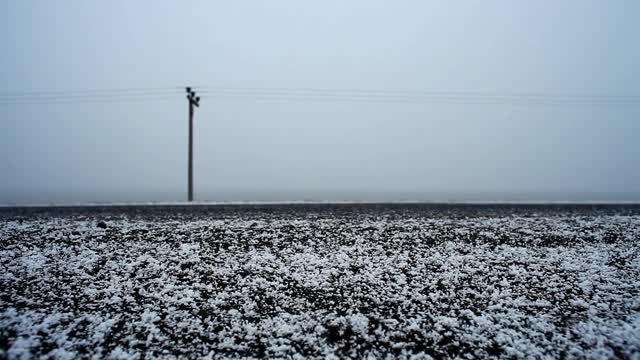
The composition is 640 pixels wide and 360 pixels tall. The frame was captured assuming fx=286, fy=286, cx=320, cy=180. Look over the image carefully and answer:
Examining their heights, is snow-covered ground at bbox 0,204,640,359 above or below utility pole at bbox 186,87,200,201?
below

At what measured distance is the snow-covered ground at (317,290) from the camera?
107 inches

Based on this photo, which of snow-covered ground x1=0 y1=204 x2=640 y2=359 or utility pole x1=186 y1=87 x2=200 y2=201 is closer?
snow-covered ground x1=0 y1=204 x2=640 y2=359

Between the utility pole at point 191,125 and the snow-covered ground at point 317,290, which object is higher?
the utility pole at point 191,125

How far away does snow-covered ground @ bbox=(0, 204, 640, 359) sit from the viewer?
273 centimetres

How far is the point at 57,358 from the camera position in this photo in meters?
2.49

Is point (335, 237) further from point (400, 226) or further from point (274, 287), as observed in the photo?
point (274, 287)

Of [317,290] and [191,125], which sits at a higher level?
[191,125]

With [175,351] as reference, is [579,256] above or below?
above

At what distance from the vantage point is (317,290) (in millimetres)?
3672

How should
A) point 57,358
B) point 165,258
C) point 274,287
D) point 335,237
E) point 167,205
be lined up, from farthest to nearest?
1. point 167,205
2. point 335,237
3. point 165,258
4. point 274,287
5. point 57,358

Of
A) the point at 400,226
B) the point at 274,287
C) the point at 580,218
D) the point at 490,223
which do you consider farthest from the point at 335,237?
the point at 580,218

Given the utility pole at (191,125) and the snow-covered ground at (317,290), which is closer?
the snow-covered ground at (317,290)

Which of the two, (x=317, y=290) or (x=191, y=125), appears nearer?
(x=317, y=290)

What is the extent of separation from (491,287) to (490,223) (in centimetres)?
353
